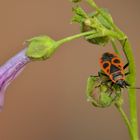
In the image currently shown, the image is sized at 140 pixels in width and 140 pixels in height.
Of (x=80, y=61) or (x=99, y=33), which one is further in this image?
(x=80, y=61)

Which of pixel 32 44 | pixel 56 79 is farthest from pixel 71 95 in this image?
pixel 32 44

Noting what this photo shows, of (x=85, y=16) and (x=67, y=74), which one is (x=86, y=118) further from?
(x=85, y=16)

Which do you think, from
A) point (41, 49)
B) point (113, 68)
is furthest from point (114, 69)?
point (41, 49)

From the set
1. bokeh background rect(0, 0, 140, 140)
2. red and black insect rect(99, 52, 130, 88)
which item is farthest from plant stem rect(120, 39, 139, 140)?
bokeh background rect(0, 0, 140, 140)

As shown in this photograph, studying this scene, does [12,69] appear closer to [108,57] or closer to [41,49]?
[41,49]

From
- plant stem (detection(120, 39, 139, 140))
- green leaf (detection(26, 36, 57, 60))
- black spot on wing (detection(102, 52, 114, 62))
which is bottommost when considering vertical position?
plant stem (detection(120, 39, 139, 140))

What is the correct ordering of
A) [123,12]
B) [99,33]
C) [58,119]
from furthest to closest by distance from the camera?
[123,12] → [58,119] → [99,33]

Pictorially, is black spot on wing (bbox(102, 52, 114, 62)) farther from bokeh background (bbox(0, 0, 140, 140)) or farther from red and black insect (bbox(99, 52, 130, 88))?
bokeh background (bbox(0, 0, 140, 140))
